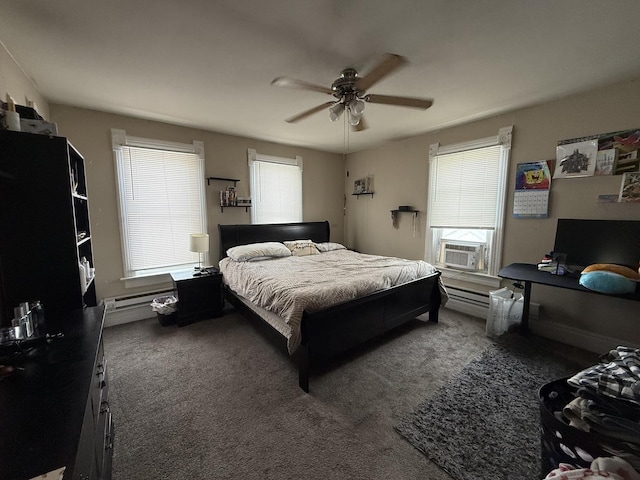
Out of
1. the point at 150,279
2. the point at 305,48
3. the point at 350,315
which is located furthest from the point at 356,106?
the point at 150,279

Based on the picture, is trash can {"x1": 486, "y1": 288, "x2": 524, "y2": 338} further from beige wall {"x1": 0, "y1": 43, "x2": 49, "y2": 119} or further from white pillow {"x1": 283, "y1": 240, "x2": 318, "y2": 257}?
beige wall {"x1": 0, "y1": 43, "x2": 49, "y2": 119}

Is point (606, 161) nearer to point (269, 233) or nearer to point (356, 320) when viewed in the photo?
point (356, 320)

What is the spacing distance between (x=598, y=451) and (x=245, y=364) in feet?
7.59

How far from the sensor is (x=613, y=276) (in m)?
2.07

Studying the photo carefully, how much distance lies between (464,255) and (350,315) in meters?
2.15

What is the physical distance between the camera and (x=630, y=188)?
2.39 metres

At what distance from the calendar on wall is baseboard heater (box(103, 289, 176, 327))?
466 centimetres

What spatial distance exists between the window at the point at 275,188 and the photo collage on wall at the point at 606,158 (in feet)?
11.7

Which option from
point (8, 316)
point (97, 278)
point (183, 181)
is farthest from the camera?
point (183, 181)

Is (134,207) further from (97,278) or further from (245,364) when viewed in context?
(245,364)

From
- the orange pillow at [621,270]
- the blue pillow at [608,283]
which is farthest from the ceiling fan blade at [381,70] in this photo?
the orange pillow at [621,270]

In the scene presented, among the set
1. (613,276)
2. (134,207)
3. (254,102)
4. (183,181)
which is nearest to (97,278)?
(134,207)

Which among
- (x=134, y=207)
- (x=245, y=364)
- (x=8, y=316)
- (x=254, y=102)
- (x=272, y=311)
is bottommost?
(x=245, y=364)

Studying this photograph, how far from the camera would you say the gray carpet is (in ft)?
4.91
